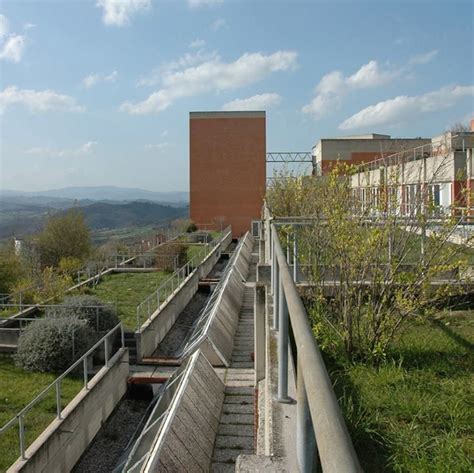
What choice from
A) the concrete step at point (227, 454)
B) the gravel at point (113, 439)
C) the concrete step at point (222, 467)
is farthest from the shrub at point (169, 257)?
the concrete step at point (222, 467)

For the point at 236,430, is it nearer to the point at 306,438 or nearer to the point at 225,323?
the point at 225,323

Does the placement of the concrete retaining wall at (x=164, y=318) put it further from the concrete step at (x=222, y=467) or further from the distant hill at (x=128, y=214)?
the distant hill at (x=128, y=214)

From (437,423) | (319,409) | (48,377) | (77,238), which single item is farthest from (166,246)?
(319,409)

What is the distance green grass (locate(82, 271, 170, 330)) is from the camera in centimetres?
1593

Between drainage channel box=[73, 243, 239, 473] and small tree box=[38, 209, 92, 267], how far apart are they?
1298cm

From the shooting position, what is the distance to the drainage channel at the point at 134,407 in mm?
8898

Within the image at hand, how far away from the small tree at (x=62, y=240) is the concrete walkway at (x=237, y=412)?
17.1m

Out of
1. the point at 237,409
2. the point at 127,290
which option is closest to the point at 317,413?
the point at 237,409

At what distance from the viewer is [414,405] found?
12.1 feet

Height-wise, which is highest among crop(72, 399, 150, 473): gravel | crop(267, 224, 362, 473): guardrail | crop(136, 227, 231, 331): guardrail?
crop(267, 224, 362, 473): guardrail

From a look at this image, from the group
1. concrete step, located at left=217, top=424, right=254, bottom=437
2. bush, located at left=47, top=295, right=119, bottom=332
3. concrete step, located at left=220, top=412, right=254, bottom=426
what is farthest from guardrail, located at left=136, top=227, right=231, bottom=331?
concrete step, located at left=217, top=424, right=254, bottom=437

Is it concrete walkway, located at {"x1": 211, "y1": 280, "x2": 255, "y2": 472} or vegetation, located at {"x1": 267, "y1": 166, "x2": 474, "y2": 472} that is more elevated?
vegetation, located at {"x1": 267, "y1": 166, "x2": 474, "y2": 472}

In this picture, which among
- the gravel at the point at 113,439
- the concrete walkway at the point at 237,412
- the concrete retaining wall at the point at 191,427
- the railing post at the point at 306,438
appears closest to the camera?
the railing post at the point at 306,438

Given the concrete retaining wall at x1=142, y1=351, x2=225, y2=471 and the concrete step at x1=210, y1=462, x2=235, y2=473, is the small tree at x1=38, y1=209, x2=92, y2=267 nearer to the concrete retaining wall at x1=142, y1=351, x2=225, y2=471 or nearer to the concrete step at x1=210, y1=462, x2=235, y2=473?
the concrete retaining wall at x1=142, y1=351, x2=225, y2=471
